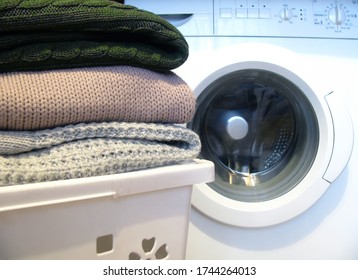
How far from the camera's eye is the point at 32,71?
36 centimetres

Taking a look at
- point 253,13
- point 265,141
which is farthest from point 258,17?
point 265,141

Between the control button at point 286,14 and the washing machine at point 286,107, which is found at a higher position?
the control button at point 286,14

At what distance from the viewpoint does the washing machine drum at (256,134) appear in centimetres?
67

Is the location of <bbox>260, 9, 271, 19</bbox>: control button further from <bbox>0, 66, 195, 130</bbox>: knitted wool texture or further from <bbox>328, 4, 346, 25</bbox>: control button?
<bbox>0, 66, 195, 130</bbox>: knitted wool texture

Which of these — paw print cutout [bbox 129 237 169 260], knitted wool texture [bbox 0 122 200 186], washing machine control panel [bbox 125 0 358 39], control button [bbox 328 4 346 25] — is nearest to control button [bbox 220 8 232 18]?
washing machine control panel [bbox 125 0 358 39]

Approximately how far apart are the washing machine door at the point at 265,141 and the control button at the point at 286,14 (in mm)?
123

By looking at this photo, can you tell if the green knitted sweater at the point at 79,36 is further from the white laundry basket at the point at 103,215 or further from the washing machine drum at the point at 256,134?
the washing machine drum at the point at 256,134

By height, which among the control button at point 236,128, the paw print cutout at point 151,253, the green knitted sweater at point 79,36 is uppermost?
the green knitted sweater at point 79,36

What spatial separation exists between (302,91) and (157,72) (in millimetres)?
360

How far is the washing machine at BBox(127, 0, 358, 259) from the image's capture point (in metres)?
0.62

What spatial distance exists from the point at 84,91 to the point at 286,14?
0.51 m

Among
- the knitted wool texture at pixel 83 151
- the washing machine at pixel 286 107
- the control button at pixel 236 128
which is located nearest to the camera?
the knitted wool texture at pixel 83 151

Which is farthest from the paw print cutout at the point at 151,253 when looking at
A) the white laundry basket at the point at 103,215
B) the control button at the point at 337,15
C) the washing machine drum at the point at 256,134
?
the control button at the point at 337,15
